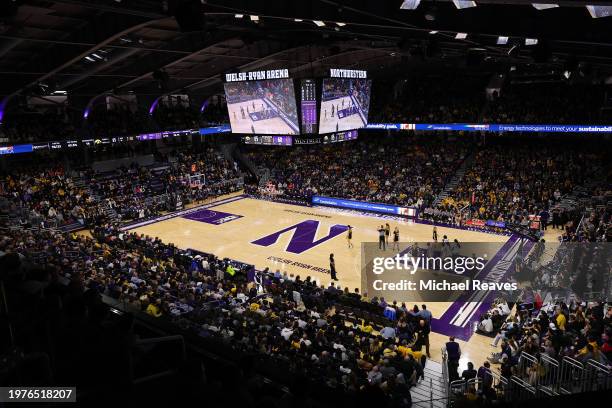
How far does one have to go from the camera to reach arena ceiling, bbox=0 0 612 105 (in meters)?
9.23

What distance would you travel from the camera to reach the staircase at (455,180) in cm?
3241

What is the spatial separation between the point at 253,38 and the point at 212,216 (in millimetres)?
13460

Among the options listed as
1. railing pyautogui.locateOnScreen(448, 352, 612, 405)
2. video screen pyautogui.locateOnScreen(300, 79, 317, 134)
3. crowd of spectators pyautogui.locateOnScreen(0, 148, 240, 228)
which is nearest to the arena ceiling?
video screen pyautogui.locateOnScreen(300, 79, 317, 134)

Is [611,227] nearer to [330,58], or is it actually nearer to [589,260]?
[589,260]

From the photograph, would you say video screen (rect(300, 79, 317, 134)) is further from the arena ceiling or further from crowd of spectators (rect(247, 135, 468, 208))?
crowd of spectators (rect(247, 135, 468, 208))

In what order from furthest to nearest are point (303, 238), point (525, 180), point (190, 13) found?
point (525, 180)
point (303, 238)
point (190, 13)

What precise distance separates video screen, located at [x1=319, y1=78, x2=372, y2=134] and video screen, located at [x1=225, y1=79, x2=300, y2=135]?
1.87 meters

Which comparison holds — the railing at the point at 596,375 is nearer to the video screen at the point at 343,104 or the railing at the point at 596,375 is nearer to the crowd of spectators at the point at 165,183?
the video screen at the point at 343,104

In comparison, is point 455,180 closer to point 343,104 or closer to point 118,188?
point 343,104

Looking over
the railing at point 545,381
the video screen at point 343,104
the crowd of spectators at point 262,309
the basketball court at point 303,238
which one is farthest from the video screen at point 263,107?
the railing at point 545,381

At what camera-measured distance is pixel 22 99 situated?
33188 millimetres

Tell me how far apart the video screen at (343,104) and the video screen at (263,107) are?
73.6 inches

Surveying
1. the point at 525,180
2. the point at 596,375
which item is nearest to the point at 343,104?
the point at 525,180

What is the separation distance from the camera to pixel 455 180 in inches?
1342
